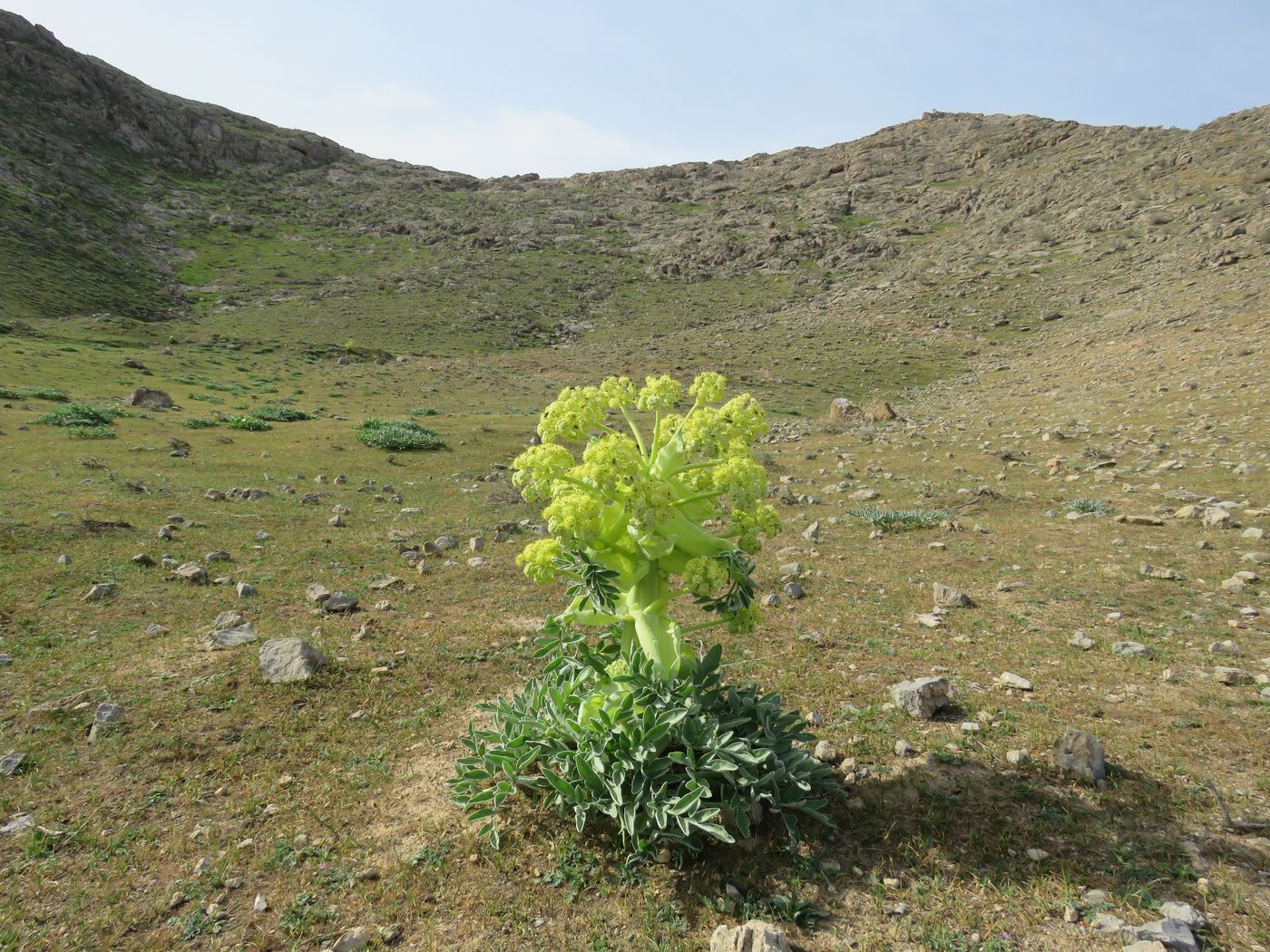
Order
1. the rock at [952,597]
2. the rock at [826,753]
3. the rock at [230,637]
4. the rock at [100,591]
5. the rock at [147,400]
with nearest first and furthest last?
the rock at [826,753] → the rock at [230,637] → the rock at [100,591] → the rock at [952,597] → the rock at [147,400]

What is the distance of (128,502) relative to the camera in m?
12.0

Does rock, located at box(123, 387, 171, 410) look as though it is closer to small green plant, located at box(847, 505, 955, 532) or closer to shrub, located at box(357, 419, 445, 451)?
shrub, located at box(357, 419, 445, 451)

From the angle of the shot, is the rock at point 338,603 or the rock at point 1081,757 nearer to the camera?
the rock at point 1081,757

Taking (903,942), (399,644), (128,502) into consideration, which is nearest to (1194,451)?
(903,942)

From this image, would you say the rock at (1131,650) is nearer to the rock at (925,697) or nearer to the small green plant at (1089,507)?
the rock at (925,697)

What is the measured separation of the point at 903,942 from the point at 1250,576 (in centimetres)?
788

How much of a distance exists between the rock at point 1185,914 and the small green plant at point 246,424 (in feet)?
81.2

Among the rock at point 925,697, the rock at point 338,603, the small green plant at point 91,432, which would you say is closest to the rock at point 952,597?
the rock at point 925,697

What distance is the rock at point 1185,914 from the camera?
310 cm

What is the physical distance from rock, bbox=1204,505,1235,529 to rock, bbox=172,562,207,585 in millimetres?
15596

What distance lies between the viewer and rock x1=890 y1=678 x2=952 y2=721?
5.43 m

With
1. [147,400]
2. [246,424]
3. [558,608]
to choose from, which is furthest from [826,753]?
[147,400]

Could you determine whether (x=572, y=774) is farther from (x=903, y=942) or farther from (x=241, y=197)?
(x=241, y=197)

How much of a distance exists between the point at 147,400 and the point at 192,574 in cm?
2066
